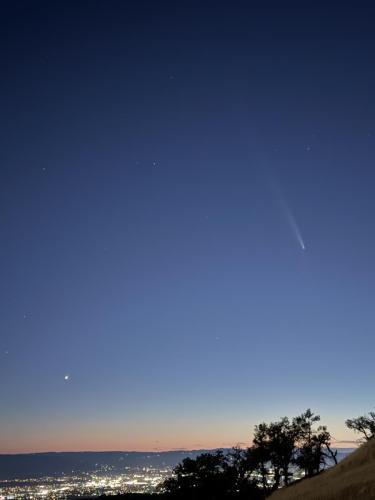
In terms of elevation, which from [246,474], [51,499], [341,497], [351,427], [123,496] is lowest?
[51,499]

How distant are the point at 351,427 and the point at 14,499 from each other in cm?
18186

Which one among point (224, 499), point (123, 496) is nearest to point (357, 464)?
point (224, 499)

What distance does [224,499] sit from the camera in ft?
158

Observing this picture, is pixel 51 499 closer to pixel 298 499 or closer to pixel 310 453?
pixel 310 453

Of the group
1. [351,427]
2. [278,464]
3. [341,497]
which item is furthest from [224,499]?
[341,497]

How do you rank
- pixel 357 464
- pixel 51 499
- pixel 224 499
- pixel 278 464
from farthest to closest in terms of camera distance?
1. pixel 51 499
2. pixel 278 464
3. pixel 224 499
4. pixel 357 464

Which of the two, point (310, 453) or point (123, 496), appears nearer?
point (310, 453)

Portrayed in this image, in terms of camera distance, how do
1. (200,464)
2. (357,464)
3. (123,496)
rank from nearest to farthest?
(357,464), (200,464), (123,496)

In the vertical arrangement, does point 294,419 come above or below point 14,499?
above

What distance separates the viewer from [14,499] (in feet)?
611

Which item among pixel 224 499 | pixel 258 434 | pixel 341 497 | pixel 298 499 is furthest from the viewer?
pixel 258 434

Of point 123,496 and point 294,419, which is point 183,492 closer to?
point 294,419

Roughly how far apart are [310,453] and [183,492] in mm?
20331

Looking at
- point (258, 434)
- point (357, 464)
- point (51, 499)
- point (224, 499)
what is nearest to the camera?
point (357, 464)
